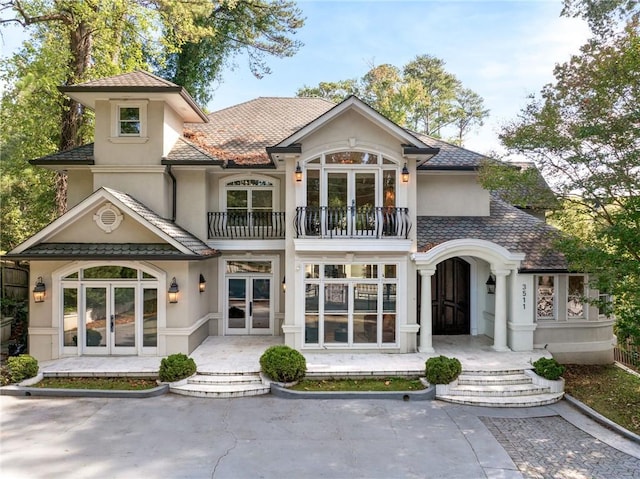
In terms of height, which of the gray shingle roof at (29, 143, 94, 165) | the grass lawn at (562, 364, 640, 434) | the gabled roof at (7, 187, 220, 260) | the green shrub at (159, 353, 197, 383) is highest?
the gray shingle roof at (29, 143, 94, 165)

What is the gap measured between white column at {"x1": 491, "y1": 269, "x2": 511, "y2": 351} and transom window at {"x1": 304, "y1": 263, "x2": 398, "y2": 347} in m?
3.00

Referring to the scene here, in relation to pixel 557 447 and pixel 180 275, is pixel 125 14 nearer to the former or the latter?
pixel 180 275

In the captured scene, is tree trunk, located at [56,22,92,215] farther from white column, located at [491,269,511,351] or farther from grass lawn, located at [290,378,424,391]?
white column, located at [491,269,511,351]

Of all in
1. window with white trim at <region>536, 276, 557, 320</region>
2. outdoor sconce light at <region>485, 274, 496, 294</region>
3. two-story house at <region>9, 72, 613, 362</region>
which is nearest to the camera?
two-story house at <region>9, 72, 613, 362</region>

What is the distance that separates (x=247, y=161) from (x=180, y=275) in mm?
4403

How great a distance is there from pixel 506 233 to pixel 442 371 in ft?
18.4

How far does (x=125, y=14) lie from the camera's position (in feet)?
50.9

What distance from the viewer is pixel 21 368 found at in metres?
8.81

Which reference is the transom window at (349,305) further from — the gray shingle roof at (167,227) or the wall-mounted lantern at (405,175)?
the gray shingle roof at (167,227)

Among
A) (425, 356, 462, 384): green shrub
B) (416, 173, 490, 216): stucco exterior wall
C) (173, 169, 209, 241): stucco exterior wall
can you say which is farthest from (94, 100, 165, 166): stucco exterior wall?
(425, 356, 462, 384): green shrub

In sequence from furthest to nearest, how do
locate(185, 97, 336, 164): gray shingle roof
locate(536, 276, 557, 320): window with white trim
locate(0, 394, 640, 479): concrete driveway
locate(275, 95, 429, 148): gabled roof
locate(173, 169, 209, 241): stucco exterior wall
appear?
locate(185, 97, 336, 164): gray shingle roof < locate(173, 169, 209, 241): stucco exterior wall < locate(536, 276, 557, 320): window with white trim < locate(275, 95, 429, 148): gabled roof < locate(0, 394, 640, 479): concrete driveway

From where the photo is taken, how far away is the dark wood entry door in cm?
1319

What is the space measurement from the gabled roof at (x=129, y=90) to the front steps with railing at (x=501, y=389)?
35.8 ft

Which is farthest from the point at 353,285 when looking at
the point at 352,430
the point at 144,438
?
the point at 144,438
